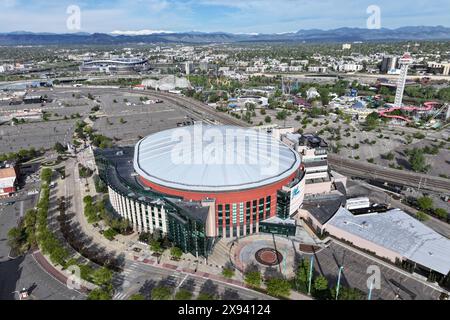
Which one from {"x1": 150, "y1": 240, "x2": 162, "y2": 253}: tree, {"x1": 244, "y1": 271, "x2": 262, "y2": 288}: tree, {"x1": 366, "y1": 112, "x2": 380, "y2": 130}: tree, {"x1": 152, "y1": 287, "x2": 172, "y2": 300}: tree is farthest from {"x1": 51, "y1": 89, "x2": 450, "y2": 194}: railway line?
{"x1": 152, "y1": 287, "x2": 172, "y2": 300}: tree

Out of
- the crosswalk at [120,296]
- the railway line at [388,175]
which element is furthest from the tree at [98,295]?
the railway line at [388,175]

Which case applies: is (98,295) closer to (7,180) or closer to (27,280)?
(27,280)

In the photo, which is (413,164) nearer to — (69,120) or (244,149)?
(244,149)

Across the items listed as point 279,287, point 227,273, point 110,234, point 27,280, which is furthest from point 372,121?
point 27,280

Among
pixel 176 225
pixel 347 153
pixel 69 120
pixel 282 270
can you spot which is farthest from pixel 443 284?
pixel 69 120

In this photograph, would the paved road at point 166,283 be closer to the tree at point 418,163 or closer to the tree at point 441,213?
the tree at point 441,213

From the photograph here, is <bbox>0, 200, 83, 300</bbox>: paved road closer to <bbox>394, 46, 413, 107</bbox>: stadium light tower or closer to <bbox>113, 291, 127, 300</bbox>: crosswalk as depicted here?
<bbox>113, 291, 127, 300</bbox>: crosswalk
